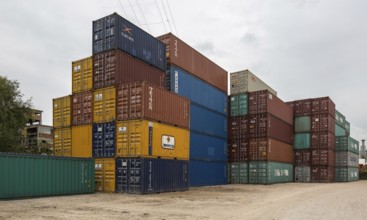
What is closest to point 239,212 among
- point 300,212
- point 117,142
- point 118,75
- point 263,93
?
point 300,212

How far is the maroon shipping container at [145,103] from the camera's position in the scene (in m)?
22.2

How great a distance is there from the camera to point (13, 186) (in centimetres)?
1830

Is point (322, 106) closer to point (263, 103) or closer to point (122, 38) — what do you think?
point (263, 103)

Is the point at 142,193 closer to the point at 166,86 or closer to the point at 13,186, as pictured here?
the point at 13,186

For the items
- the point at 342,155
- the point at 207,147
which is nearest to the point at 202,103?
the point at 207,147

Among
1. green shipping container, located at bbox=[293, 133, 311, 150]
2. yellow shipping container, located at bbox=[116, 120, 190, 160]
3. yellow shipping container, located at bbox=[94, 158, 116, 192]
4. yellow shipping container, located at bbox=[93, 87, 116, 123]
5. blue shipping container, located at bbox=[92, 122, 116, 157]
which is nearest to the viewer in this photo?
yellow shipping container, located at bbox=[116, 120, 190, 160]

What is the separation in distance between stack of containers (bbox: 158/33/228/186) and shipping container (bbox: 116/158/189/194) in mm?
7436

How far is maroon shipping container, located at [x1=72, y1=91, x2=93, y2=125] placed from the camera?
2456 cm

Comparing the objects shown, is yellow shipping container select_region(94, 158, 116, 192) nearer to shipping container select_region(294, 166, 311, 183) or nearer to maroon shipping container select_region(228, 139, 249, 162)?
maroon shipping container select_region(228, 139, 249, 162)

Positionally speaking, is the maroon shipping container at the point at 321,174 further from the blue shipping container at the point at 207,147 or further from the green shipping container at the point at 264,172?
the blue shipping container at the point at 207,147

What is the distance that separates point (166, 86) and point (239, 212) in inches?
645

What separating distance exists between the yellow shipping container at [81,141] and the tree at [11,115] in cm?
1647

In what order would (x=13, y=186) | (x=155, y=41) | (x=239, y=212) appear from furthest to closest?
(x=155, y=41)
(x=13, y=186)
(x=239, y=212)

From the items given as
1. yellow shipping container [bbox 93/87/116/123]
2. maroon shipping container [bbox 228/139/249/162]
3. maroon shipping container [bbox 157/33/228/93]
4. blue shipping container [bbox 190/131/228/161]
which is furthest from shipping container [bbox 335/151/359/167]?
yellow shipping container [bbox 93/87/116/123]
